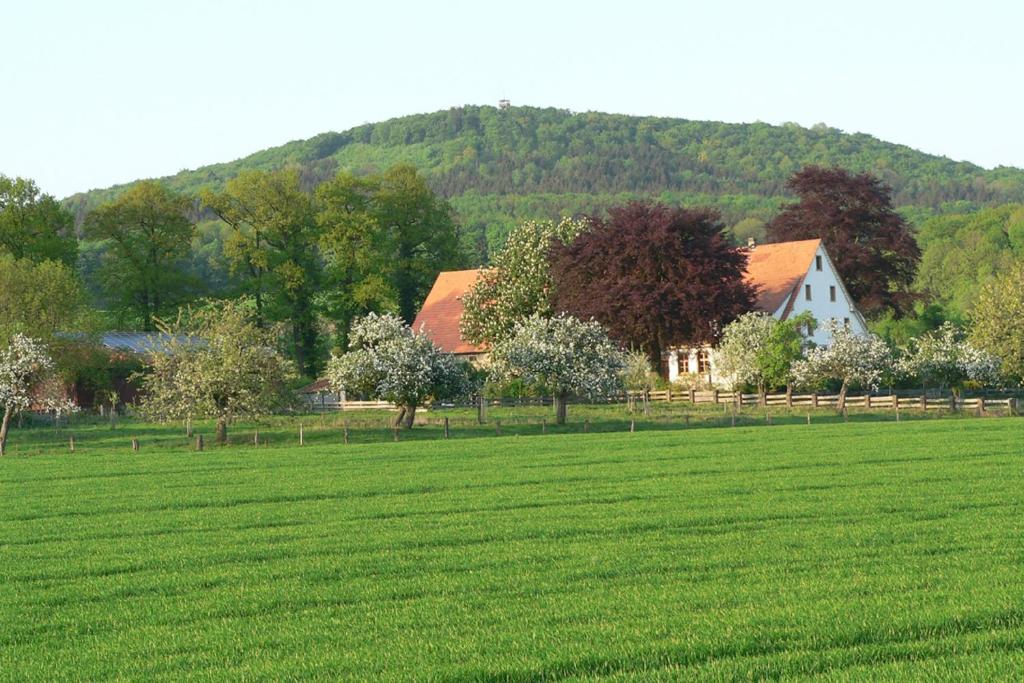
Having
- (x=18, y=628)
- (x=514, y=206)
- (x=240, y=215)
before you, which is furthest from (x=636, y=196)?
(x=18, y=628)

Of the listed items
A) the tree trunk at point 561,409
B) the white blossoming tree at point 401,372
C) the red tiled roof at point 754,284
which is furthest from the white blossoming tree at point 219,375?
the red tiled roof at point 754,284

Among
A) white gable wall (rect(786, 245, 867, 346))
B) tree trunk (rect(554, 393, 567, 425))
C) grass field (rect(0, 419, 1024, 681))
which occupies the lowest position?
grass field (rect(0, 419, 1024, 681))

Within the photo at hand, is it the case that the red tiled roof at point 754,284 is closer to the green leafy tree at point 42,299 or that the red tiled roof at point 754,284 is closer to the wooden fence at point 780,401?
the wooden fence at point 780,401

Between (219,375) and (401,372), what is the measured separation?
7229 millimetres

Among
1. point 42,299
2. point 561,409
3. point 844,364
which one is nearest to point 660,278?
point 844,364

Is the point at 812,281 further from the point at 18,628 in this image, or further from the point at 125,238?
the point at 18,628

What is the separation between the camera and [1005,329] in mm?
62594

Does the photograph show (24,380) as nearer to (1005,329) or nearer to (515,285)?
(515,285)

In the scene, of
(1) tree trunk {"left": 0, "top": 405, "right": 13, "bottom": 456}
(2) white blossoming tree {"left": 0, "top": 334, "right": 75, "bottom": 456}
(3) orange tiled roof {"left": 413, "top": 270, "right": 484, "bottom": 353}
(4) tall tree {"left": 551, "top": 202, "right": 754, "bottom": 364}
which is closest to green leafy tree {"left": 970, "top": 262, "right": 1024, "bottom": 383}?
(4) tall tree {"left": 551, "top": 202, "right": 754, "bottom": 364}

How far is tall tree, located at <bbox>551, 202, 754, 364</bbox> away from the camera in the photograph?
212 ft

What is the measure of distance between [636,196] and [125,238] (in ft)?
385

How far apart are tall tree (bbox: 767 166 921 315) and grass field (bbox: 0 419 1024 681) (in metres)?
51.0

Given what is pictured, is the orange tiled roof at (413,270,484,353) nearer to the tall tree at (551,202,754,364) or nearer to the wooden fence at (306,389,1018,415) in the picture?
the wooden fence at (306,389,1018,415)

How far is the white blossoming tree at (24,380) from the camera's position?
46250 mm
